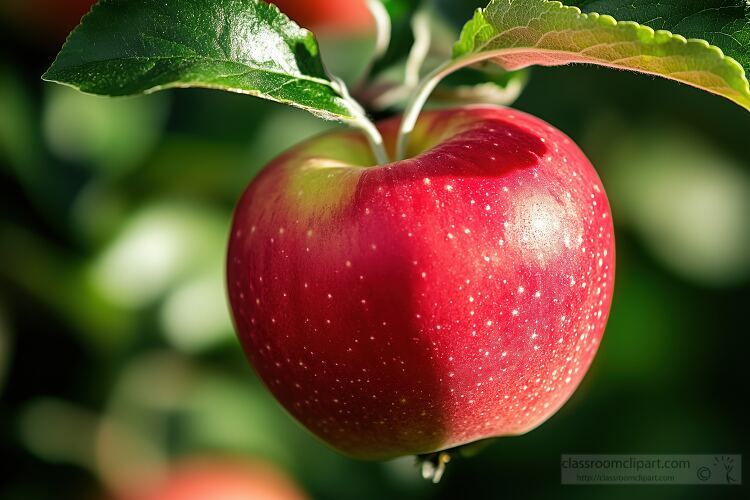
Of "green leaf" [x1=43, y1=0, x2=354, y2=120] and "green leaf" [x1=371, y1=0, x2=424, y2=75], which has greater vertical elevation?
"green leaf" [x1=43, y1=0, x2=354, y2=120]

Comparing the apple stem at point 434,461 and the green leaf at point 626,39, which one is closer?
the green leaf at point 626,39

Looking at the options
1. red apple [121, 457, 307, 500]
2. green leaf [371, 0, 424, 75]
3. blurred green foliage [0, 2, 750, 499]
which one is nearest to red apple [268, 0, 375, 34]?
A: blurred green foliage [0, 2, 750, 499]

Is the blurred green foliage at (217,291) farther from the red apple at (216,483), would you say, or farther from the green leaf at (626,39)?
the green leaf at (626,39)

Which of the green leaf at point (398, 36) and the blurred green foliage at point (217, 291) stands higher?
the green leaf at point (398, 36)

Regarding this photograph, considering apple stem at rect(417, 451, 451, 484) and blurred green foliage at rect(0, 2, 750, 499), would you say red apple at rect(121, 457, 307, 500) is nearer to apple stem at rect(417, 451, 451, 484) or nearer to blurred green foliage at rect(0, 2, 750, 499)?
blurred green foliage at rect(0, 2, 750, 499)

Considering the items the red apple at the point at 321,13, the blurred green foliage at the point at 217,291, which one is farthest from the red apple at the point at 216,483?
the red apple at the point at 321,13

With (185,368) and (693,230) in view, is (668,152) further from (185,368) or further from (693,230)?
(185,368)

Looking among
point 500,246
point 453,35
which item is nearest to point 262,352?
point 500,246
